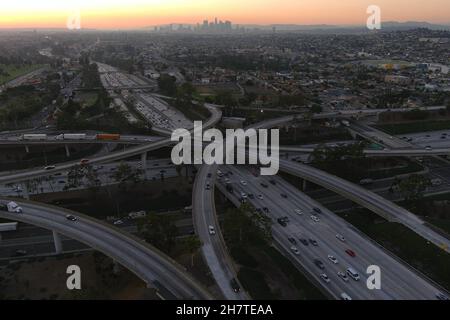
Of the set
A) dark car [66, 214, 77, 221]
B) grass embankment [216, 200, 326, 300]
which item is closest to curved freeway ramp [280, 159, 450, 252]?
grass embankment [216, 200, 326, 300]

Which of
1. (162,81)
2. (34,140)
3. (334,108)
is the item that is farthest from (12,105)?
(334,108)

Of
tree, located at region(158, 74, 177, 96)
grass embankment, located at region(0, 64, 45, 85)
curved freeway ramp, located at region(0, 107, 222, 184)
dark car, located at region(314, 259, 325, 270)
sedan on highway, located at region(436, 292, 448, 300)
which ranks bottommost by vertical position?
sedan on highway, located at region(436, 292, 448, 300)

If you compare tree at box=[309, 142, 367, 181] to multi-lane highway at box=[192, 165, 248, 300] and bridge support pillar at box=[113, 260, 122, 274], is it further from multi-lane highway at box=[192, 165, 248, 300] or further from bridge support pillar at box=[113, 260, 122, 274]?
bridge support pillar at box=[113, 260, 122, 274]

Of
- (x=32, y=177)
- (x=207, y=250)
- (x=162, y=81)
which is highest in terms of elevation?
(x=162, y=81)

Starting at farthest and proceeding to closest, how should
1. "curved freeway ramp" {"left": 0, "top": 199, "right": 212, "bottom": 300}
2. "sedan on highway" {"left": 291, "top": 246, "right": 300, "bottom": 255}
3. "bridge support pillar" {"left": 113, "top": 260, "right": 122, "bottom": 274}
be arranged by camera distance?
"sedan on highway" {"left": 291, "top": 246, "right": 300, "bottom": 255} → "bridge support pillar" {"left": 113, "top": 260, "right": 122, "bottom": 274} → "curved freeway ramp" {"left": 0, "top": 199, "right": 212, "bottom": 300}

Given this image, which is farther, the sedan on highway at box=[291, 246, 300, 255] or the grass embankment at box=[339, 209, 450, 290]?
the sedan on highway at box=[291, 246, 300, 255]

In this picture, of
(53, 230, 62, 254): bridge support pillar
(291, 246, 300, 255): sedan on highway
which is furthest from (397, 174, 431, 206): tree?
(53, 230, 62, 254): bridge support pillar

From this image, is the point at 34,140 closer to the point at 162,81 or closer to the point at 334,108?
the point at 162,81

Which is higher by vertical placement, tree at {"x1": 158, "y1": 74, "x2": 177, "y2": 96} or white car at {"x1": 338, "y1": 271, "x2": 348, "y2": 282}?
tree at {"x1": 158, "y1": 74, "x2": 177, "y2": 96}

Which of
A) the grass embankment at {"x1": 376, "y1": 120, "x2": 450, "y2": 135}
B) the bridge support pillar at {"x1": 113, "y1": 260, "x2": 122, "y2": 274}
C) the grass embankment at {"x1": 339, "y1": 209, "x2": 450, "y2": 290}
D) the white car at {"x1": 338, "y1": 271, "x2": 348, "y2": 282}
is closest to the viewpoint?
the white car at {"x1": 338, "y1": 271, "x2": 348, "y2": 282}
